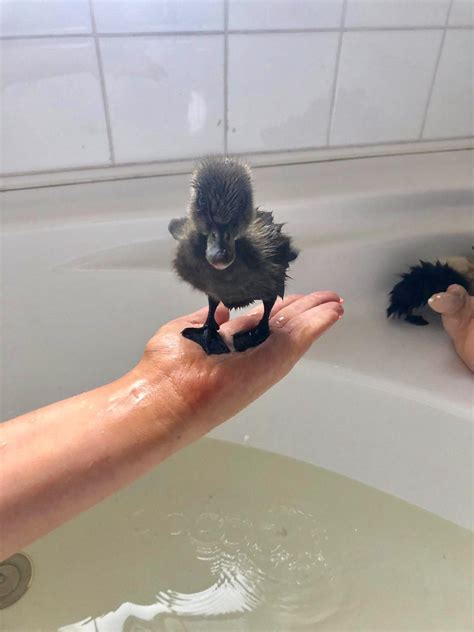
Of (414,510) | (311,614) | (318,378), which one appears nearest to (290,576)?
(311,614)

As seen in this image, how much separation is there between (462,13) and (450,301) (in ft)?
1.93

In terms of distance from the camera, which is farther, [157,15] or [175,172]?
[175,172]

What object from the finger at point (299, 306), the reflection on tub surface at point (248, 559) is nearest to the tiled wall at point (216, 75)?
the finger at point (299, 306)

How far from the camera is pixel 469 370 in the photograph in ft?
3.34

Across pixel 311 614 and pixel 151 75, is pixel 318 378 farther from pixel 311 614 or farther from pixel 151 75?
pixel 151 75

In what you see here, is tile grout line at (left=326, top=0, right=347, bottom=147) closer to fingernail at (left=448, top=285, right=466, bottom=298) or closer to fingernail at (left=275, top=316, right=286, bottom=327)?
fingernail at (left=448, top=285, right=466, bottom=298)

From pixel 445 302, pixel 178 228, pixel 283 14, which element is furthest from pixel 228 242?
pixel 283 14

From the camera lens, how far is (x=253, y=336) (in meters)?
0.75

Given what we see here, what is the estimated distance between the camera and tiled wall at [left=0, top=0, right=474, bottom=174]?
1.00 m

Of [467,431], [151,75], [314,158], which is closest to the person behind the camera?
[467,431]

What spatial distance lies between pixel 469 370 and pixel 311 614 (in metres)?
0.50

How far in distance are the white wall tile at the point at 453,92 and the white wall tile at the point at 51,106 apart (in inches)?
27.6

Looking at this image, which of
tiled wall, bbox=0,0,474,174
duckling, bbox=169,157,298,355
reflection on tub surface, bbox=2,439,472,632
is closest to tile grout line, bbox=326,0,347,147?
tiled wall, bbox=0,0,474,174

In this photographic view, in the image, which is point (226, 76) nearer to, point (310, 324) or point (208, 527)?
point (310, 324)
